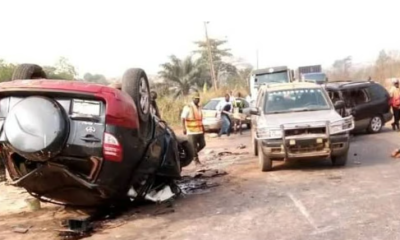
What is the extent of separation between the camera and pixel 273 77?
23.4m

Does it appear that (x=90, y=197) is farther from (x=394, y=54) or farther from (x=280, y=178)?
(x=394, y=54)

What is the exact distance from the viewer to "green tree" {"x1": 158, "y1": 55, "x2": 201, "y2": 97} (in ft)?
141

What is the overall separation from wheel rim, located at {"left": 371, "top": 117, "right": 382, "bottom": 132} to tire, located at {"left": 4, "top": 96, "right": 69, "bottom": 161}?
12510mm

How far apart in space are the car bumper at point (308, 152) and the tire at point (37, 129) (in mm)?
4806

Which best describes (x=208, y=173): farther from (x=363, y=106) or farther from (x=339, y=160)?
(x=363, y=106)

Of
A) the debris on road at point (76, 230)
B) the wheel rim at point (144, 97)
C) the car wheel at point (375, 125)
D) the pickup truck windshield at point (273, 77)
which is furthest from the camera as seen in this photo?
the pickup truck windshield at point (273, 77)

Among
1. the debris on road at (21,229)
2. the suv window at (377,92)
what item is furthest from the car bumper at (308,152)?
the suv window at (377,92)

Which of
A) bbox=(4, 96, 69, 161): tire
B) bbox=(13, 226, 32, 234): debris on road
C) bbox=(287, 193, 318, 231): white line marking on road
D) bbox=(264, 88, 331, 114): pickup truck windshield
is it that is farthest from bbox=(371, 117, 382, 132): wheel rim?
bbox=(4, 96, 69, 161): tire

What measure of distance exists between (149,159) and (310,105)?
4.87 m

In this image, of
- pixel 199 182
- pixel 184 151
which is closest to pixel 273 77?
pixel 199 182

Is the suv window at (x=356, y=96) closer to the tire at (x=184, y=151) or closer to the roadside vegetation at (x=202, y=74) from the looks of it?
the tire at (x=184, y=151)

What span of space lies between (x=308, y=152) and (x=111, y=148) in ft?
15.6

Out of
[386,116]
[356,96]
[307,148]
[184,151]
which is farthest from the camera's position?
[386,116]

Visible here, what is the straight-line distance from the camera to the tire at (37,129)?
588 centimetres
